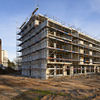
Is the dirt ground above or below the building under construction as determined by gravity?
below

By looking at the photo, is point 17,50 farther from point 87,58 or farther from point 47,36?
point 87,58

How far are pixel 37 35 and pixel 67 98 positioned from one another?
17.3 m

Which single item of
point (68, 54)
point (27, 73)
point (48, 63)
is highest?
point (68, 54)

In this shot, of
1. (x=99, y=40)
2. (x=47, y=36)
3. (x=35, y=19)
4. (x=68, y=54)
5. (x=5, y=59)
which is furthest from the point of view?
(x=5, y=59)

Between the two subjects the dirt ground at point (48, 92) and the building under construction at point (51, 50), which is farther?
the building under construction at point (51, 50)

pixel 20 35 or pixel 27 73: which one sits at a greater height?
pixel 20 35

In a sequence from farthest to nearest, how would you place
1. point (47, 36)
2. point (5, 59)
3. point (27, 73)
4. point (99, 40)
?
point (5, 59), point (99, 40), point (27, 73), point (47, 36)

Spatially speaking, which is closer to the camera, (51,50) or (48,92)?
(48,92)

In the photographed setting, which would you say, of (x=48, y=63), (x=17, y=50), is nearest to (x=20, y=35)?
(x=17, y=50)

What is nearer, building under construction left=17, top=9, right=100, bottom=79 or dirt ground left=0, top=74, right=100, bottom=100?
dirt ground left=0, top=74, right=100, bottom=100

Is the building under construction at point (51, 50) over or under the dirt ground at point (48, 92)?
over

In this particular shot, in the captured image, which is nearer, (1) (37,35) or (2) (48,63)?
(2) (48,63)

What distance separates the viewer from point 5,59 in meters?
54.1

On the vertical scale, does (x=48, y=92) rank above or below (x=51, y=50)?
below
